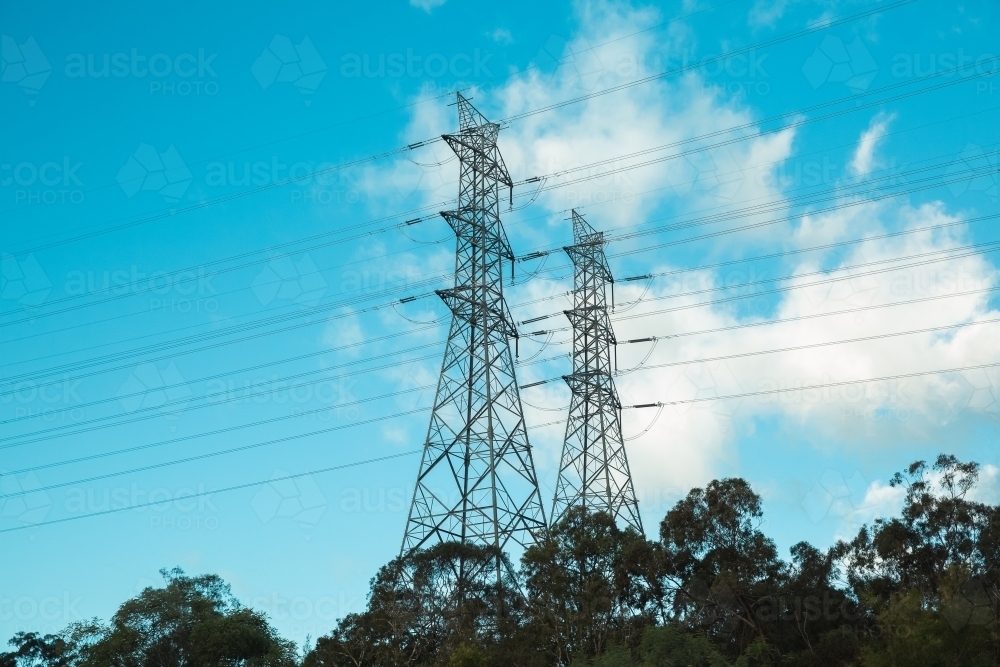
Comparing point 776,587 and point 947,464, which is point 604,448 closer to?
point 776,587

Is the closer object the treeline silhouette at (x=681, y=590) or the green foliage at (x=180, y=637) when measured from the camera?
the treeline silhouette at (x=681, y=590)

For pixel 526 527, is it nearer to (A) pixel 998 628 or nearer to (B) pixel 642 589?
(B) pixel 642 589

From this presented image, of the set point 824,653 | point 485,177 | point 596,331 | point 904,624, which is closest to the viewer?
point 904,624

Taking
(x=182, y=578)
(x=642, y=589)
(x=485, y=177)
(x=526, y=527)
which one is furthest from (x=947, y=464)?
(x=182, y=578)

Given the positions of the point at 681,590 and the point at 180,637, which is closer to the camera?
the point at 681,590

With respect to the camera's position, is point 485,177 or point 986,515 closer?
point 986,515

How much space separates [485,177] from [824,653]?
24.0 m

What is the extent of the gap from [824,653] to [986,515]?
8.82 meters

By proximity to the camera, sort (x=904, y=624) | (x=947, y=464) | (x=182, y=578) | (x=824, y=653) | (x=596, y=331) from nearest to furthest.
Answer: (x=904, y=624)
(x=824, y=653)
(x=947, y=464)
(x=596, y=331)
(x=182, y=578)

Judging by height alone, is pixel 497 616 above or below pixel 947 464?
below

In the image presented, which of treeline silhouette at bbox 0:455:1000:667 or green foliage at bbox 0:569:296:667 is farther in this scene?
green foliage at bbox 0:569:296:667

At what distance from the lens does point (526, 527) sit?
3856 cm

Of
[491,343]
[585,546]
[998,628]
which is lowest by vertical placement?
[998,628]

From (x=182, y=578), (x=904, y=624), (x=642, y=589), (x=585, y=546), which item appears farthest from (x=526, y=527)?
(x=182, y=578)
